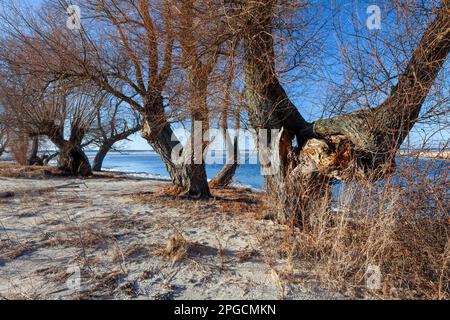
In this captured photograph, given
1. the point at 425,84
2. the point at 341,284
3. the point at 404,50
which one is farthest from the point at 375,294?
the point at 404,50

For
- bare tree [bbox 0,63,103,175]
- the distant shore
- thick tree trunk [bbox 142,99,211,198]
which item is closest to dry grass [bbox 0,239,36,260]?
thick tree trunk [bbox 142,99,211,198]

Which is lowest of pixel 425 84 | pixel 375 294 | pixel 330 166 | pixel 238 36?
pixel 375 294

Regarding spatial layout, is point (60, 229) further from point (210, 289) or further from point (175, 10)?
point (175, 10)

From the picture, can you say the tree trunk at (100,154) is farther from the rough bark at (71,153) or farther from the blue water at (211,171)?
the rough bark at (71,153)

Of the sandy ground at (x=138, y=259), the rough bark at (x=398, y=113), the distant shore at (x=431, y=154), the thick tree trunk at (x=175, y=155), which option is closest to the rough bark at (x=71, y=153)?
the thick tree trunk at (x=175, y=155)

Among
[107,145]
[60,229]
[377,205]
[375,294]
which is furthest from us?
[107,145]

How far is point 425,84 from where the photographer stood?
2961mm

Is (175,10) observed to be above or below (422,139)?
above

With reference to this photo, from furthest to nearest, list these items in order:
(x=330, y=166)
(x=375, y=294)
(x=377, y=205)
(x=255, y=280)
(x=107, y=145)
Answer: (x=107, y=145) → (x=330, y=166) → (x=377, y=205) → (x=255, y=280) → (x=375, y=294)

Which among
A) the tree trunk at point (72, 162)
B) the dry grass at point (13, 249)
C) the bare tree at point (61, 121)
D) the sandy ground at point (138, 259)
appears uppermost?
the bare tree at point (61, 121)

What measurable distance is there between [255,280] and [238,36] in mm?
3705

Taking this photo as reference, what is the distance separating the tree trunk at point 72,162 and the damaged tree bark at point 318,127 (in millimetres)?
11238

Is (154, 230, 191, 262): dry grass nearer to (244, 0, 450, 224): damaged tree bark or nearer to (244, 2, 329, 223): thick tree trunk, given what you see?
(244, 0, 450, 224): damaged tree bark

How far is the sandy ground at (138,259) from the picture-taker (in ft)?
7.13
